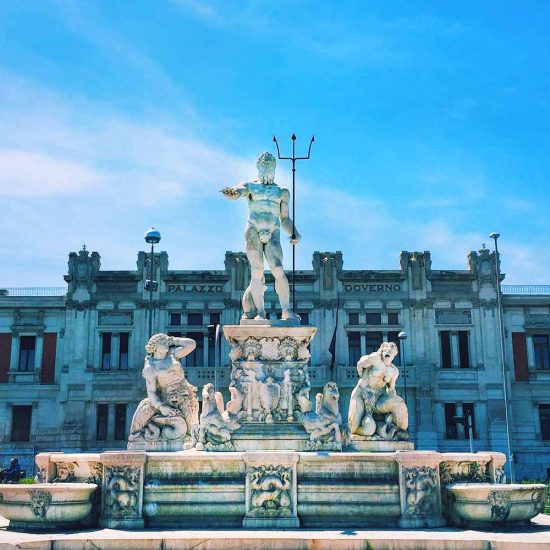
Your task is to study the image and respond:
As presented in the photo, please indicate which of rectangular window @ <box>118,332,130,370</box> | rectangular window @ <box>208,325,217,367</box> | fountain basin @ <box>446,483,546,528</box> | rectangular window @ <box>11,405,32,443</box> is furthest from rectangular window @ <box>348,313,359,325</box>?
fountain basin @ <box>446,483,546,528</box>

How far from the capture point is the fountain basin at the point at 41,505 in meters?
9.52

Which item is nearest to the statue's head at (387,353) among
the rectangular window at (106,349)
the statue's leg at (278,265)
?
the statue's leg at (278,265)

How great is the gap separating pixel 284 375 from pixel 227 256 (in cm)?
Result: 3203

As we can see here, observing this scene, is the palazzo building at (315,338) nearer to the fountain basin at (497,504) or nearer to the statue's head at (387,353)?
the statue's head at (387,353)

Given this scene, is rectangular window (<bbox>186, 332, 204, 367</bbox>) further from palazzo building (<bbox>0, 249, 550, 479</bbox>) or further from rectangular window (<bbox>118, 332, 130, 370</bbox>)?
rectangular window (<bbox>118, 332, 130, 370</bbox>)

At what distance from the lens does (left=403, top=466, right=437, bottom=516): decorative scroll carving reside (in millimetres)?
10125

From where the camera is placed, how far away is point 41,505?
31.2ft

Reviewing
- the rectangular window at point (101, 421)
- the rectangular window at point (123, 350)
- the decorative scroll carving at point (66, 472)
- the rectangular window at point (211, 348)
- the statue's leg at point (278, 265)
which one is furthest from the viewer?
the rectangular window at point (123, 350)

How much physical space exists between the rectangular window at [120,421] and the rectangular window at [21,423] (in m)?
5.27

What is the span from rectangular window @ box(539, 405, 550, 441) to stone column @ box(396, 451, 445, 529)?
117 ft

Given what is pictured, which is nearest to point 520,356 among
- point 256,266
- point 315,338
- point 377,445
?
point 315,338

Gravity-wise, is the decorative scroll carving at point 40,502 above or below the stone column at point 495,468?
below

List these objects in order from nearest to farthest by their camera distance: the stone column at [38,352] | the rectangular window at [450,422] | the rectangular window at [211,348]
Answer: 1. the rectangular window at [450,422]
2. the rectangular window at [211,348]
3. the stone column at [38,352]

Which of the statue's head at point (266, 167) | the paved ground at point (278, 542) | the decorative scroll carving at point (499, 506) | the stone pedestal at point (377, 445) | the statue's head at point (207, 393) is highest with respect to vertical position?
the statue's head at point (266, 167)
